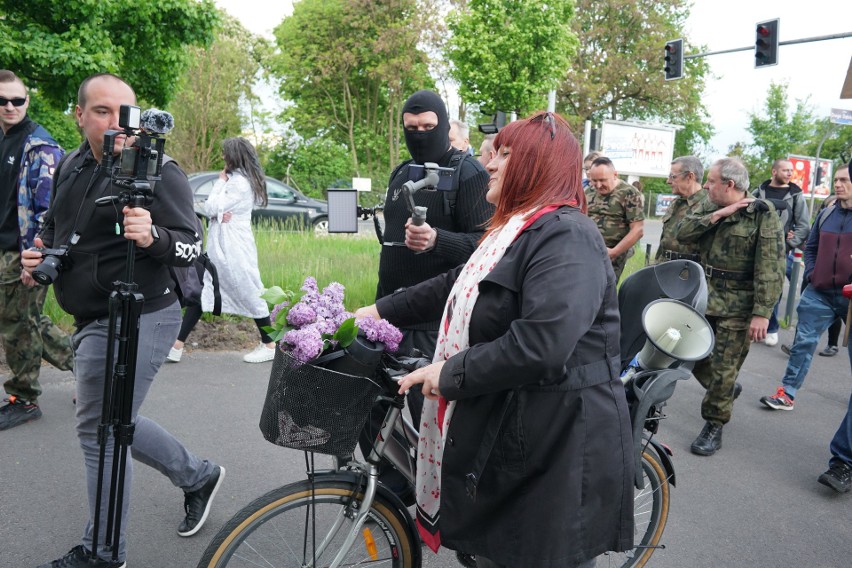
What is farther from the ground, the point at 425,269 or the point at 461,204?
the point at 461,204

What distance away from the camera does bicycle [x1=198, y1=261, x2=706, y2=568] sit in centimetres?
216

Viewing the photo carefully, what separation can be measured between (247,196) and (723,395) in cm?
435

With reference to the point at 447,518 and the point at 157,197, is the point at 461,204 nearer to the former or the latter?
the point at 157,197

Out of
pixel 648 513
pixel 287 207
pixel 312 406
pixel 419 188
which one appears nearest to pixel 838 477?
pixel 648 513

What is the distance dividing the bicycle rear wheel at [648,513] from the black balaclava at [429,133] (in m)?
1.68

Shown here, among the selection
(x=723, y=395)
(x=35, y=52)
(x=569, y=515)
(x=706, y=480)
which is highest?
(x=35, y=52)

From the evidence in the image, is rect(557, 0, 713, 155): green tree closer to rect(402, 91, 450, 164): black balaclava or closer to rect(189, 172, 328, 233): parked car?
rect(189, 172, 328, 233): parked car

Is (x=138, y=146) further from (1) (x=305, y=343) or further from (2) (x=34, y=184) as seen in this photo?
(2) (x=34, y=184)

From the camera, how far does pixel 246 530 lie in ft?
7.13

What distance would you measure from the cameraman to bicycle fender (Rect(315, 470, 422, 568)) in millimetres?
1063

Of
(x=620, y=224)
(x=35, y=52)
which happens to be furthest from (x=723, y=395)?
(x=35, y=52)

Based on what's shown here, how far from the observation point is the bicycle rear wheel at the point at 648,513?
2.92 m

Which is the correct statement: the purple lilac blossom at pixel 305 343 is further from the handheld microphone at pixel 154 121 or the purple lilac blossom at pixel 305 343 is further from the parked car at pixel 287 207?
the parked car at pixel 287 207

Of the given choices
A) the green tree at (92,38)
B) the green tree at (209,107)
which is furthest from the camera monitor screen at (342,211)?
the green tree at (209,107)
